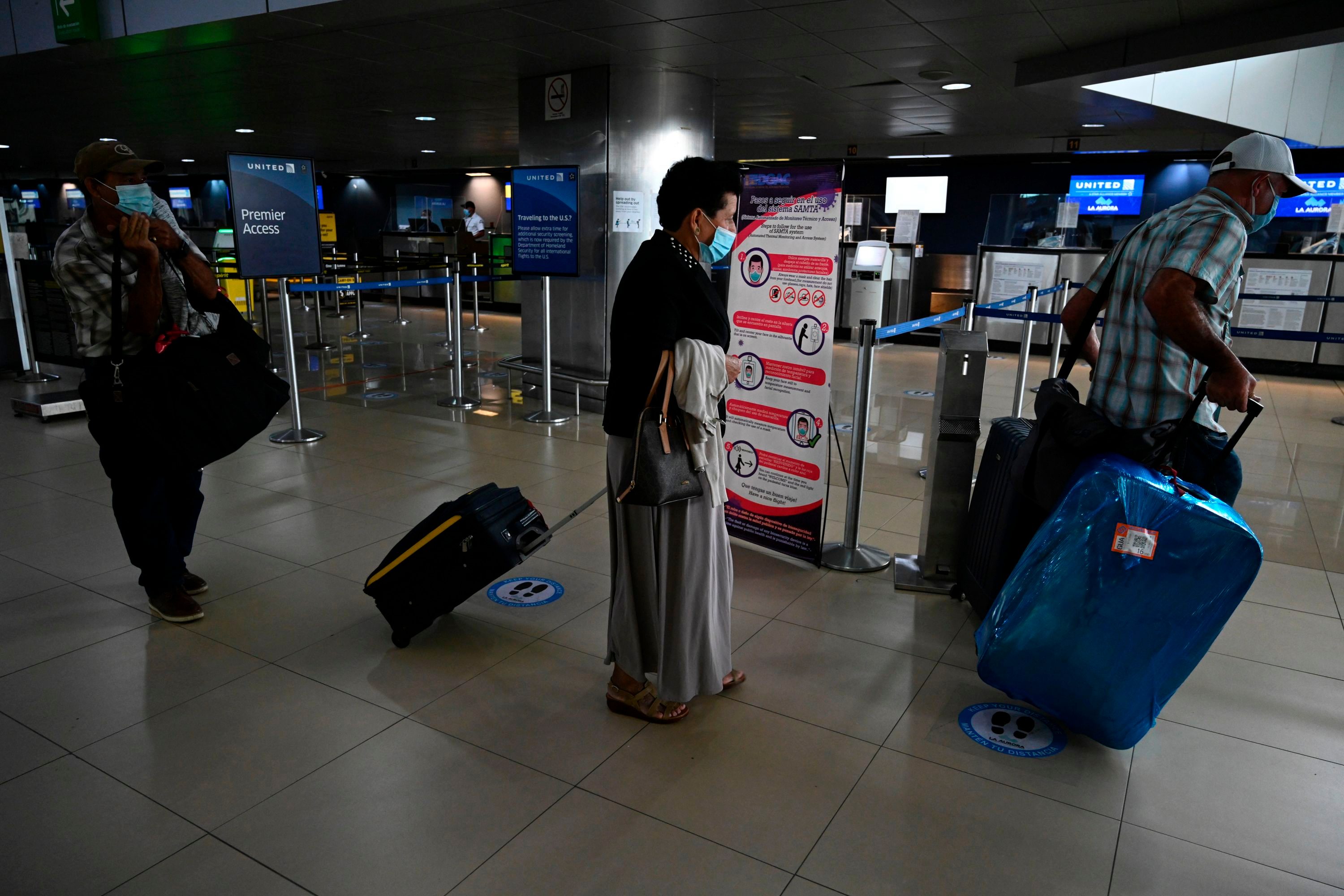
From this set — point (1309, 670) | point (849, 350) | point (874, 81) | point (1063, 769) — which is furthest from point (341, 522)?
point (849, 350)

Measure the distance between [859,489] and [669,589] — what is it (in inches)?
66.8

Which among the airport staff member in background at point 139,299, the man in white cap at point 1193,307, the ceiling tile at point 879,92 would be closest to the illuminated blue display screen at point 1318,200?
the ceiling tile at point 879,92

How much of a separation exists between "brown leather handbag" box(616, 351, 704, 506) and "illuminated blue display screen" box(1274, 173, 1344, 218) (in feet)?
39.9

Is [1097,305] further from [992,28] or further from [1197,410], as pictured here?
[992,28]

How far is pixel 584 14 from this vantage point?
527 centimetres

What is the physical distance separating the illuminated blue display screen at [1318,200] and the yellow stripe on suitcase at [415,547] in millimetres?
12350

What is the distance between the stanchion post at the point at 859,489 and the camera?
Answer: 12.3 ft

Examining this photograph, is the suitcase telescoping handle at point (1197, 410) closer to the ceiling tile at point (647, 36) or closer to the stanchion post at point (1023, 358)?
the stanchion post at point (1023, 358)

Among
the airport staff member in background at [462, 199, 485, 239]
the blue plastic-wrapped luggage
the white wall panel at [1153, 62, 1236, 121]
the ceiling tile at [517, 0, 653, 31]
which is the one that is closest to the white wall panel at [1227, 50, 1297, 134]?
the white wall panel at [1153, 62, 1236, 121]

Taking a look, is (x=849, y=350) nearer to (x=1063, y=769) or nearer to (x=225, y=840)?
(x=1063, y=769)

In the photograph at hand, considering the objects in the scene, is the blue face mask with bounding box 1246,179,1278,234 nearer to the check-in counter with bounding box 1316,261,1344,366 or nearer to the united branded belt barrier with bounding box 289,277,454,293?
the united branded belt barrier with bounding box 289,277,454,293

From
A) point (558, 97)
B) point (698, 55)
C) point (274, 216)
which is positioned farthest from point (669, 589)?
point (558, 97)

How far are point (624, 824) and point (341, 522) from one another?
9.07 feet

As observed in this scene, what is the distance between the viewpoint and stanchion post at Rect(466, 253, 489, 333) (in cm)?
1138
